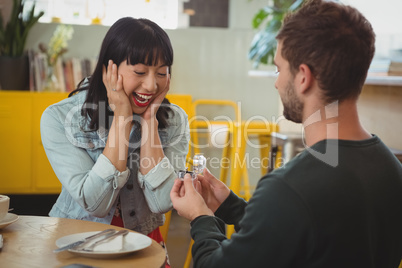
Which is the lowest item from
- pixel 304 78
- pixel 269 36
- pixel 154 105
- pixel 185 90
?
pixel 185 90

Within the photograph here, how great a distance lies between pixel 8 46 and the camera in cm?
406

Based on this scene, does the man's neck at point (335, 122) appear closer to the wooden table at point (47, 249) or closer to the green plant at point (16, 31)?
the wooden table at point (47, 249)

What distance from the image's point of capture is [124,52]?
5.50ft

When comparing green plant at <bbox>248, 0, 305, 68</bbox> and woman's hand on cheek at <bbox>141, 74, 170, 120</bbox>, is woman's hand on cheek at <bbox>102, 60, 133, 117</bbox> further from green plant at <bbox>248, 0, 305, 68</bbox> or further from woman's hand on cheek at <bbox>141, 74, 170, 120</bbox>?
green plant at <bbox>248, 0, 305, 68</bbox>

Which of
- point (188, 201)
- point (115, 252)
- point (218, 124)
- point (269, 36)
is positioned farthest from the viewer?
point (218, 124)

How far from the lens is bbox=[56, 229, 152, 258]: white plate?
1.04 m

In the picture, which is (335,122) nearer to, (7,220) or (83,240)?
(83,240)

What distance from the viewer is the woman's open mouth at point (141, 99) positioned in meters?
1.73

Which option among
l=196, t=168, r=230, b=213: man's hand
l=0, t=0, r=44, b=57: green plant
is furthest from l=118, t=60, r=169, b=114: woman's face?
l=0, t=0, r=44, b=57: green plant

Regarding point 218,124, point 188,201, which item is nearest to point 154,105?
point 188,201

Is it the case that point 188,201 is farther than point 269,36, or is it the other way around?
point 269,36

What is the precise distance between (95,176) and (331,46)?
863mm

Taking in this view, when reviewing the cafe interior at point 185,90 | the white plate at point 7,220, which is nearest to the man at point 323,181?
the white plate at point 7,220

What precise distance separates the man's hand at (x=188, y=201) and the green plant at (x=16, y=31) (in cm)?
324
